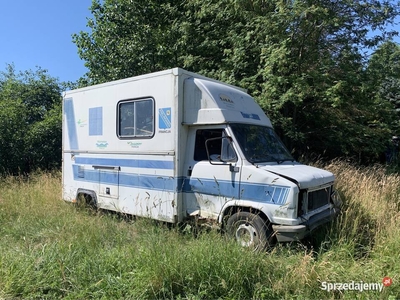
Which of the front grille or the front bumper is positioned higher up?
the front grille

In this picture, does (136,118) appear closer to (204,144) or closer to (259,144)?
(204,144)

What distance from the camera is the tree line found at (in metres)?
8.09

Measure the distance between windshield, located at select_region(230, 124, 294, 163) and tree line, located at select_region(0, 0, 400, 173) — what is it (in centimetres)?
240

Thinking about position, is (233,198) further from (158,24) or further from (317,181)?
(158,24)

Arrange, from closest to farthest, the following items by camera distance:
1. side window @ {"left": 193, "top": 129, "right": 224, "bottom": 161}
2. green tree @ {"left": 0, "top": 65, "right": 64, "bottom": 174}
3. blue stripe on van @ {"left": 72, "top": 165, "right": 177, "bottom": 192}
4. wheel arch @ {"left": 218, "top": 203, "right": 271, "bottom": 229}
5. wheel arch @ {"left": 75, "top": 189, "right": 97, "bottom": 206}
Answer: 1. wheel arch @ {"left": 218, "top": 203, "right": 271, "bottom": 229}
2. side window @ {"left": 193, "top": 129, "right": 224, "bottom": 161}
3. blue stripe on van @ {"left": 72, "top": 165, "right": 177, "bottom": 192}
4. wheel arch @ {"left": 75, "top": 189, "right": 97, "bottom": 206}
5. green tree @ {"left": 0, "top": 65, "right": 64, "bottom": 174}

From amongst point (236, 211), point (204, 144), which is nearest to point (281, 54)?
point (204, 144)

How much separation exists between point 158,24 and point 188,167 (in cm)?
822

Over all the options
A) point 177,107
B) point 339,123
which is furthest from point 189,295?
point 339,123

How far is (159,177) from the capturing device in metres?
5.81

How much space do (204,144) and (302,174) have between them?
69.6 inches

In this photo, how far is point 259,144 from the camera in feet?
18.1

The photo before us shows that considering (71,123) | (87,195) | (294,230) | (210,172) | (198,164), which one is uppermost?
(71,123)

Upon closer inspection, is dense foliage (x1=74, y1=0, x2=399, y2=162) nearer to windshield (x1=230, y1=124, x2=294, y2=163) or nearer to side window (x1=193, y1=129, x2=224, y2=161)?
windshield (x1=230, y1=124, x2=294, y2=163)

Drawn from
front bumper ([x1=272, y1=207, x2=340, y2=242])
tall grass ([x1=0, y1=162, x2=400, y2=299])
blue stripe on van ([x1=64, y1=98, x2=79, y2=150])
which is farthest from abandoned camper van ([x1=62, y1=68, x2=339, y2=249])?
blue stripe on van ([x1=64, y1=98, x2=79, y2=150])
